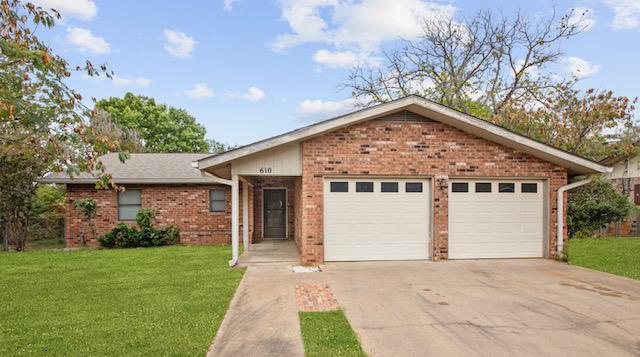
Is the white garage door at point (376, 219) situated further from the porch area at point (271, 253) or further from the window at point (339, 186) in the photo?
the porch area at point (271, 253)

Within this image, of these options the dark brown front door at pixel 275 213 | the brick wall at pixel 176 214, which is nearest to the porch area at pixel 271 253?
the dark brown front door at pixel 275 213

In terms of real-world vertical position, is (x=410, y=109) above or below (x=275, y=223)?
above

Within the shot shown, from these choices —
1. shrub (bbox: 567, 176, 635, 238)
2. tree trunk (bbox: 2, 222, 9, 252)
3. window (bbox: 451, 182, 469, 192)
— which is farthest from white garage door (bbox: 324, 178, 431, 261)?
tree trunk (bbox: 2, 222, 9, 252)

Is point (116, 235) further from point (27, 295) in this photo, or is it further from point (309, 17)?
point (309, 17)

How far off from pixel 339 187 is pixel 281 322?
4.94 meters

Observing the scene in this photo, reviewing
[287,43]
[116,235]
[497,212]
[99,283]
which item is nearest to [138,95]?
[287,43]

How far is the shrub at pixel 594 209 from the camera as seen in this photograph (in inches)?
642

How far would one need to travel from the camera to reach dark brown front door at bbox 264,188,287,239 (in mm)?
15680

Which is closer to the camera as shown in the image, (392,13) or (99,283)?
(99,283)

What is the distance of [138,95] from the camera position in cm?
3609

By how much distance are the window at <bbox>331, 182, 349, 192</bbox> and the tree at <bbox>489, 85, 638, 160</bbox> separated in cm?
1217

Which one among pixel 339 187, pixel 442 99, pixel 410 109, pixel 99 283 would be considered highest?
pixel 442 99

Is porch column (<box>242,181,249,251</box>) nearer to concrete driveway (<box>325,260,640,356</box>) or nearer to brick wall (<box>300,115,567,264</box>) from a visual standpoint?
brick wall (<box>300,115,567,264</box>)

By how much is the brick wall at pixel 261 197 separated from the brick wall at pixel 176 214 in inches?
42.2
